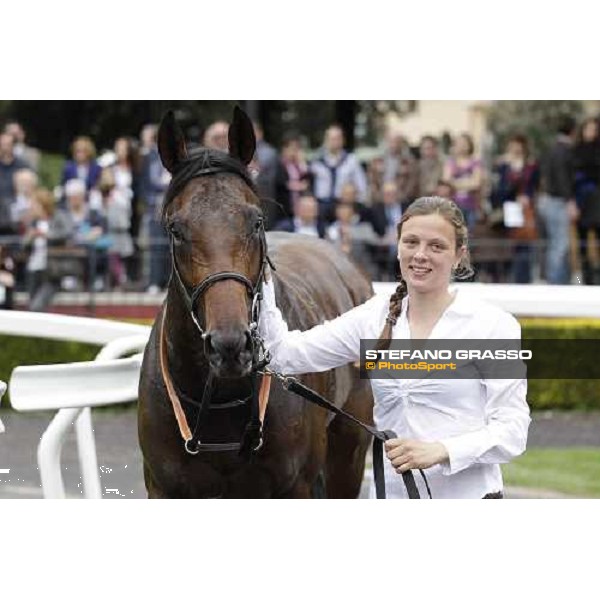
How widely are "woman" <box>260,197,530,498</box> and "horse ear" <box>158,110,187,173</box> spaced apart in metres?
0.83

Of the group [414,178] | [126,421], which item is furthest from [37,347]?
[414,178]

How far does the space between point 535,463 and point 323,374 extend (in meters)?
1.03

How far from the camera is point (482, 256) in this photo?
41.7 ft

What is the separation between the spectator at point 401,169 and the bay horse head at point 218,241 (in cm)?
852

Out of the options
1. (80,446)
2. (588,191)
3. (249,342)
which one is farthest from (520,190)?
(249,342)

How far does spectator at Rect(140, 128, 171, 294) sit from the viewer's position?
12523 mm

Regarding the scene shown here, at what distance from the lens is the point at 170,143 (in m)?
3.96

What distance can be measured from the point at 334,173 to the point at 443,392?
928 cm

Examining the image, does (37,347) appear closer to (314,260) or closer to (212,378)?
(314,260)

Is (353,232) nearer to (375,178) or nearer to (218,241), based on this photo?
(375,178)

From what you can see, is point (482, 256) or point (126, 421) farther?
point (482, 256)

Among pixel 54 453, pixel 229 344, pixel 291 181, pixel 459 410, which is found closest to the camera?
pixel 459 410

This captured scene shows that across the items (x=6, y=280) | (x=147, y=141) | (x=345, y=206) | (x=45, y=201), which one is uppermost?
(x=147, y=141)
